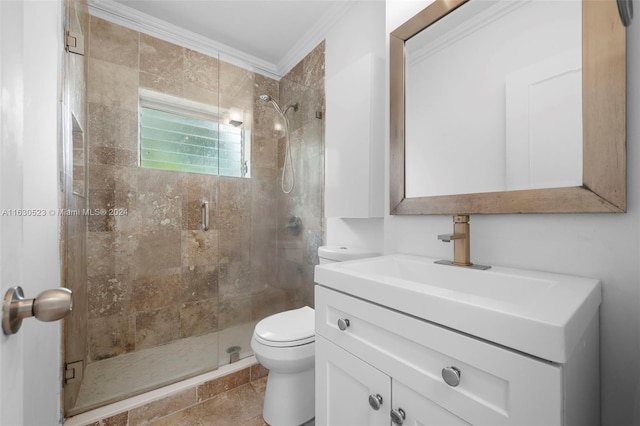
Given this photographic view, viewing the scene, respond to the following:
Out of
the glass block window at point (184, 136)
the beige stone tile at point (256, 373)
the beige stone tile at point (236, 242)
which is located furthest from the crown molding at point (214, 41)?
the beige stone tile at point (256, 373)

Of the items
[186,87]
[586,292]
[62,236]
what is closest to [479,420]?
[586,292]

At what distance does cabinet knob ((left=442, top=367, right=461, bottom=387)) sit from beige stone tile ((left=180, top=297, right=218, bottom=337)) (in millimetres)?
1964

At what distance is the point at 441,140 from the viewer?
113cm

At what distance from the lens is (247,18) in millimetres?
1950

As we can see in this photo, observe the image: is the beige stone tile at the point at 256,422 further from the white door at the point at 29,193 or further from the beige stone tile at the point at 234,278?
the beige stone tile at the point at 234,278

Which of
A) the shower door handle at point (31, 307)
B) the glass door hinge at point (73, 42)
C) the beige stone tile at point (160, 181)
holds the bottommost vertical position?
the shower door handle at point (31, 307)


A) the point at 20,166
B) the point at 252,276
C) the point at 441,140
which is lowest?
the point at 252,276

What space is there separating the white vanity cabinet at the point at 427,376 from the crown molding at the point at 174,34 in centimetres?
220

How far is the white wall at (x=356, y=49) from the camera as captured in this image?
1.58 m

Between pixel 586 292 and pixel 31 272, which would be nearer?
pixel 586 292

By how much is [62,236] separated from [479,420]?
161 centimetres

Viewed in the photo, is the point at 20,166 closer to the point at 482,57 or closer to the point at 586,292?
the point at 586,292

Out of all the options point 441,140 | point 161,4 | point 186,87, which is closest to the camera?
point 441,140

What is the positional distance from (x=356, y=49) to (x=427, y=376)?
177cm
